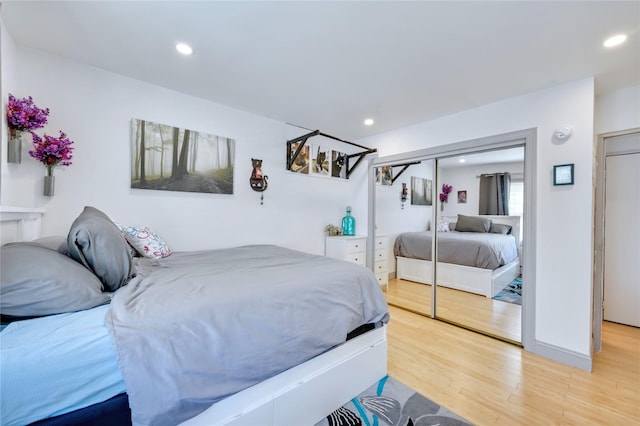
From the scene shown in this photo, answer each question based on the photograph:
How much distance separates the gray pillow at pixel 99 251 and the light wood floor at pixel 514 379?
1.94 metres

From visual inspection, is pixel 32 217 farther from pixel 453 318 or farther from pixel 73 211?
pixel 453 318

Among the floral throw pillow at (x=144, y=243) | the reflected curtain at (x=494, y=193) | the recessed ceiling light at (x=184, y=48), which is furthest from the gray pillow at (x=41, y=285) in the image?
the reflected curtain at (x=494, y=193)

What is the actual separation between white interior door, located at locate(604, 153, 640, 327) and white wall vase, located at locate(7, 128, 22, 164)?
5.34 metres

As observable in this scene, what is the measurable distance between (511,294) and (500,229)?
2.58 ft

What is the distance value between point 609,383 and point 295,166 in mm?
3445

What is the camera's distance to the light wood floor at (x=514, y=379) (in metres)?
1.54

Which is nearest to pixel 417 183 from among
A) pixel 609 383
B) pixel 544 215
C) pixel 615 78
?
pixel 544 215

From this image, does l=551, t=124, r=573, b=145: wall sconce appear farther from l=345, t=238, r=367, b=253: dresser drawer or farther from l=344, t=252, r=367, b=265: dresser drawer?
l=344, t=252, r=367, b=265: dresser drawer

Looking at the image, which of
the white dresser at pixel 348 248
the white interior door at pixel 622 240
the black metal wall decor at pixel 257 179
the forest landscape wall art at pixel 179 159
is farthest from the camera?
the white dresser at pixel 348 248

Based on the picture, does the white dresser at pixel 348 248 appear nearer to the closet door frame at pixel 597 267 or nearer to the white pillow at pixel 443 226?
the white pillow at pixel 443 226

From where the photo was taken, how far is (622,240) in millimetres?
2721

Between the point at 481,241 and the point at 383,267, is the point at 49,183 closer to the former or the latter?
the point at 383,267

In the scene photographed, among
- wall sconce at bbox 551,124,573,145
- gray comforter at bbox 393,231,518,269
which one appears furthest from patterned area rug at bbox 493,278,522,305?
wall sconce at bbox 551,124,573,145

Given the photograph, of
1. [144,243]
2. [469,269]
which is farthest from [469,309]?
[144,243]
